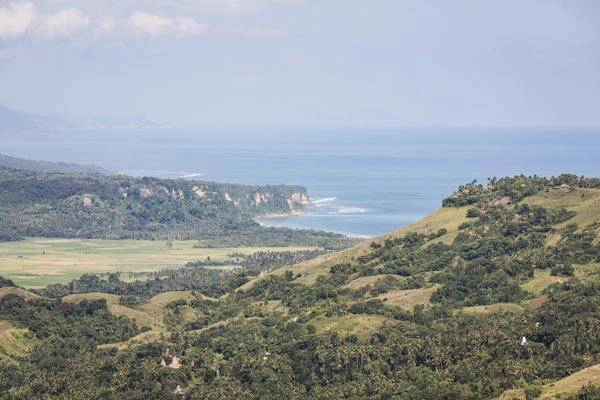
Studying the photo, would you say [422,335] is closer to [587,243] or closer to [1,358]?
[587,243]

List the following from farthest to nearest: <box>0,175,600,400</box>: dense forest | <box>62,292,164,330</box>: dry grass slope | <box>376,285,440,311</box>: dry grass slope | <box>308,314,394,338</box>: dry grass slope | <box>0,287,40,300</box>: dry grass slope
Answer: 1. <box>0,287,40,300</box>: dry grass slope
2. <box>62,292,164,330</box>: dry grass slope
3. <box>376,285,440,311</box>: dry grass slope
4. <box>308,314,394,338</box>: dry grass slope
5. <box>0,175,600,400</box>: dense forest

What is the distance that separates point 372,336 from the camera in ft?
493

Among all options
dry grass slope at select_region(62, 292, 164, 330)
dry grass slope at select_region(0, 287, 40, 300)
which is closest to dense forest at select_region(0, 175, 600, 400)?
dry grass slope at select_region(62, 292, 164, 330)

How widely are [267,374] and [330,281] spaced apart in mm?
62574

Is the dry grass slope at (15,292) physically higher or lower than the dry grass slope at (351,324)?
lower

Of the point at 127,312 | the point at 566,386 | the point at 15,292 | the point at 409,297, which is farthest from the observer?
the point at 15,292

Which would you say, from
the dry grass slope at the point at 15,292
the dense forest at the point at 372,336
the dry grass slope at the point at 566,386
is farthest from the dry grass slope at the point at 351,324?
the dry grass slope at the point at 15,292

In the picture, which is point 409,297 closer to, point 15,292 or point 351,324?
point 351,324

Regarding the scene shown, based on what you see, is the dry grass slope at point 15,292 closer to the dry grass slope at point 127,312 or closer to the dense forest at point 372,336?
the dense forest at point 372,336

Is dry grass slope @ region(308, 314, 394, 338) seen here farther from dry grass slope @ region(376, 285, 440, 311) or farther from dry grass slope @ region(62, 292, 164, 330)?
dry grass slope @ region(62, 292, 164, 330)

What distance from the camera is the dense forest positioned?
12694cm

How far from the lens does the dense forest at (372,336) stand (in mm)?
126938

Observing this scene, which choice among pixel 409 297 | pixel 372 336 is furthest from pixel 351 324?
pixel 409 297

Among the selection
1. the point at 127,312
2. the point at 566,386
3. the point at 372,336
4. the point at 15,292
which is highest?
the point at 566,386
